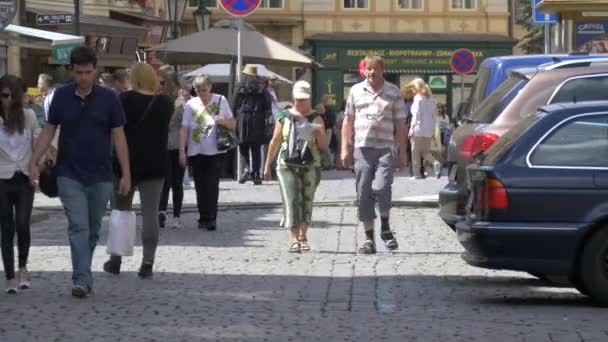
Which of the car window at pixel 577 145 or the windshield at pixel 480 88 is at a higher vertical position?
the windshield at pixel 480 88

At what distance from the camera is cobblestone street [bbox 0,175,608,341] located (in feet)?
33.2

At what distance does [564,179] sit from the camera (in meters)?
11.5

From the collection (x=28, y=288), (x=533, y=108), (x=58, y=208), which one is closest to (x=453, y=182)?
(x=533, y=108)

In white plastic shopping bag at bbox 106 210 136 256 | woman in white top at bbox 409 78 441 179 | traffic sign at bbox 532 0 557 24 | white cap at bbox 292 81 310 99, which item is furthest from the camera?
woman in white top at bbox 409 78 441 179

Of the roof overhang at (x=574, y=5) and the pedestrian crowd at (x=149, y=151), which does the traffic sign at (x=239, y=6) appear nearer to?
the pedestrian crowd at (x=149, y=151)

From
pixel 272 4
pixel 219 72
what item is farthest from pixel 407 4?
pixel 219 72

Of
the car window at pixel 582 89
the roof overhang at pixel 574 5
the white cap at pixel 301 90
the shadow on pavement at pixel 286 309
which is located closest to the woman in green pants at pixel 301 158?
the white cap at pixel 301 90

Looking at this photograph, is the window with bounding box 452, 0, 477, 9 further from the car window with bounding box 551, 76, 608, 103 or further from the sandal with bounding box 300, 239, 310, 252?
the car window with bounding box 551, 76, 608, 103

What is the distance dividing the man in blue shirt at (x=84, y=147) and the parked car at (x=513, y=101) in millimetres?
2811

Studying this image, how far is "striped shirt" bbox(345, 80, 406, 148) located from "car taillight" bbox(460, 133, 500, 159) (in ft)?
3.16

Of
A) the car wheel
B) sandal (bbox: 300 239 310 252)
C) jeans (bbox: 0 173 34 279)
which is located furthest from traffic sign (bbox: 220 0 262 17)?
the car wheel

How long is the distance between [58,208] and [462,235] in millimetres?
10334

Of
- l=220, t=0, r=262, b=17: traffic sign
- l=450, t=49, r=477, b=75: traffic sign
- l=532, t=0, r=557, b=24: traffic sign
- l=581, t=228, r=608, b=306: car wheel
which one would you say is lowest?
l=581, t=228, r=608, b=306: car wheel

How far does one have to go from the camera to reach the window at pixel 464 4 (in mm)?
62812
